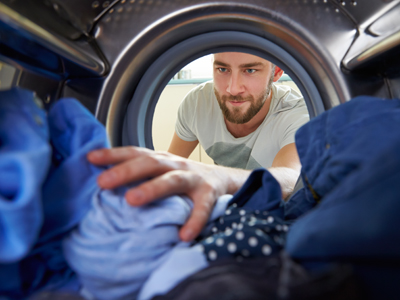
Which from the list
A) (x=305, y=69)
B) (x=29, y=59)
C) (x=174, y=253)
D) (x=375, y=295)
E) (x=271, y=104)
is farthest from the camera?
(x=271, y=104)

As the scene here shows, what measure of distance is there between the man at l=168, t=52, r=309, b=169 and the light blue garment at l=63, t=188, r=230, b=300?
0.88 metres

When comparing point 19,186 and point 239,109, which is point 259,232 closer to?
point 19,186

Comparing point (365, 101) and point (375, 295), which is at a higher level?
point (365, 101)

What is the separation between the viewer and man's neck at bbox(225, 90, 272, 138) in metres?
1.55

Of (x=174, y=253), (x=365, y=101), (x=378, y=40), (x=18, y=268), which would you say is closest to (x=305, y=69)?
(x=378, y=40)

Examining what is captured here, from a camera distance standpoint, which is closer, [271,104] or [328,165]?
[328,165]

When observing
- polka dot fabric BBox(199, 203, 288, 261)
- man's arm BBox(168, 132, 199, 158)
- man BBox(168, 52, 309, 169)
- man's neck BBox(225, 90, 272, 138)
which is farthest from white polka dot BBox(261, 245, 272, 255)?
man's arm BBox(168, 132, 199, 158)

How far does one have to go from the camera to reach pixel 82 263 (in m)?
0.32

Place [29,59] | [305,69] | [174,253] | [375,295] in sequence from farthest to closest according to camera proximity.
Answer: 1. [305,69]
2. [29,59]
3. [174,253]
4. [375,295]

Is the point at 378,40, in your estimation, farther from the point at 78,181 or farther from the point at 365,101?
the point at 78,181

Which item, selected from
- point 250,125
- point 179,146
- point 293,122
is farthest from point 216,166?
point 179,146

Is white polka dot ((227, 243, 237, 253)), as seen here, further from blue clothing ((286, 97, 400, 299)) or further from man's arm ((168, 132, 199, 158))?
man's arm ((168, 132, 199, 158))

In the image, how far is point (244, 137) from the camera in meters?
1.51

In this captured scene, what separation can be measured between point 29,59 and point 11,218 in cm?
40
